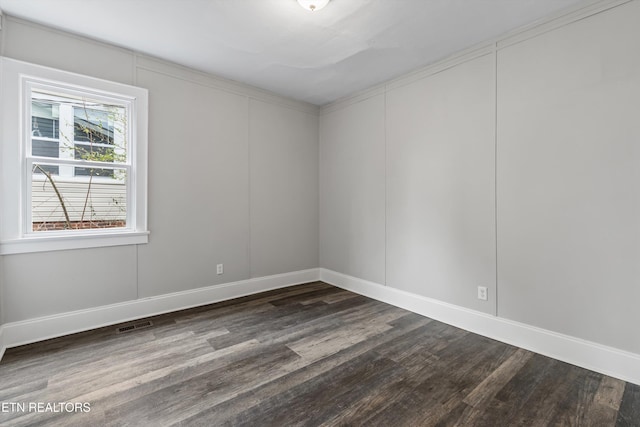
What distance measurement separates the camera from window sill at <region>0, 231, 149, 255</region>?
2.45m

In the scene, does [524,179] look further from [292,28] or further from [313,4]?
[292,28]

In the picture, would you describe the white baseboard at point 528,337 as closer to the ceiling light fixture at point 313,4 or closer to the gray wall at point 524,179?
the gray wall at point 524,179

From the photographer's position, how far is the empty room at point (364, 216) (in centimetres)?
196

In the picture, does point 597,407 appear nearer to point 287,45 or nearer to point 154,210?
point 287,45

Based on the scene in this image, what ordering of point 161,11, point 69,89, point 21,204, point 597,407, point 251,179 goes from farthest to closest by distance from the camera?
point 251,179, point 69,89, point 21,204, point 161,11, point 597,407

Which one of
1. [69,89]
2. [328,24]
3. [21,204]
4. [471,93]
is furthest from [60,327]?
[471,93]

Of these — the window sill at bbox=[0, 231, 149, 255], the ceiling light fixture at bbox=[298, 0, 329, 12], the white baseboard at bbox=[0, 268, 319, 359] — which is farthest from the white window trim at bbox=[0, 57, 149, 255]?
the ceiling light fixture at bbox=[298, 0, 329, 12]

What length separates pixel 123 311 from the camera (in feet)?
9.70

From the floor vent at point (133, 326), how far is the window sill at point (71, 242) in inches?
32.0

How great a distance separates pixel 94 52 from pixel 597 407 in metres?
4.84

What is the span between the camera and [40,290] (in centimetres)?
258

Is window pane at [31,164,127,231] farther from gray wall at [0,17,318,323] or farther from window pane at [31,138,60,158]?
gray wall at [0,17,318,323]

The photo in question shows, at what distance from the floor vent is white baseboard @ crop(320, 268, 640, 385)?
261 cm

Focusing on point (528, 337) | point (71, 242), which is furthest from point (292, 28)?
point (528, 337)
